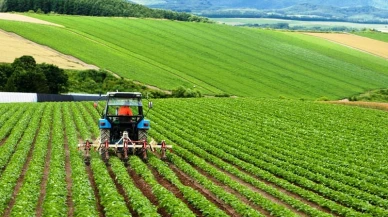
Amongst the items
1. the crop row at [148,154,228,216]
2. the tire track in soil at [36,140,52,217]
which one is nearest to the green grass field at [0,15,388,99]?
the tire track in soil at [36,140,52,217]

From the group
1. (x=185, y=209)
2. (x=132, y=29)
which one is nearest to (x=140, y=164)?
(x=185, y=209)

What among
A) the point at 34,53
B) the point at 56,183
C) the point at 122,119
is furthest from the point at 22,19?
the point at 56,183

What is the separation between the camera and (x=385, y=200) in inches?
682

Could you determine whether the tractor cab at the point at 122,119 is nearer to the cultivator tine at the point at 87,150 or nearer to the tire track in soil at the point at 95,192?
the cultivator tine at the point at 87,150

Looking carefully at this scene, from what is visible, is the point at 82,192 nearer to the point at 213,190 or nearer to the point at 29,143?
the point at 213,190

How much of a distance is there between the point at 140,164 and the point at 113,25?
88008 millimetres

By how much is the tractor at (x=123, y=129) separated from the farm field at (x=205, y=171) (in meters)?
0.75

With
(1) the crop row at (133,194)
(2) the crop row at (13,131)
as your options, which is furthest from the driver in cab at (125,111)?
(2) the crop row at (13,131)

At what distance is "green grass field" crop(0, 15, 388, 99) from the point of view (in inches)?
2992

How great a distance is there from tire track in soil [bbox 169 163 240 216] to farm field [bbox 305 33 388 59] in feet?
327

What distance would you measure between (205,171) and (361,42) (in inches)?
Result: 4534

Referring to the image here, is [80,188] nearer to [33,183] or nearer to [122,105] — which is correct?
[33,183]

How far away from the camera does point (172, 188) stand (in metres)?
18.0

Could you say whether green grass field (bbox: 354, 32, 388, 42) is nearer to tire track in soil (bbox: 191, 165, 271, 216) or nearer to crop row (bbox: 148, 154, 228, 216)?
tire track in soil (bbox: 191, 165, 271, 216)
